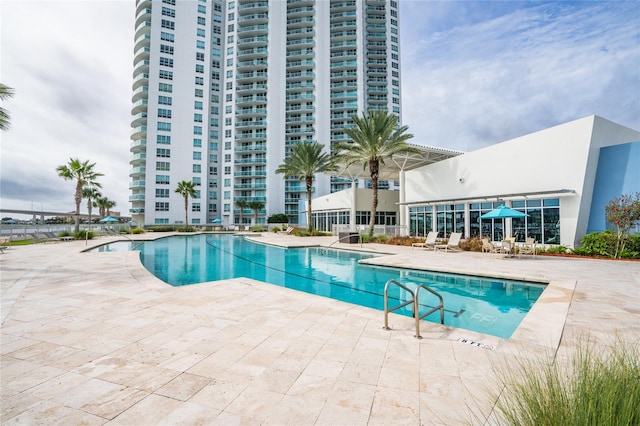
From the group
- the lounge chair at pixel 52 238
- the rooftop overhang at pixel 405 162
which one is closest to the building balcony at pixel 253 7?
the rooftop overhang at pixel 405 162

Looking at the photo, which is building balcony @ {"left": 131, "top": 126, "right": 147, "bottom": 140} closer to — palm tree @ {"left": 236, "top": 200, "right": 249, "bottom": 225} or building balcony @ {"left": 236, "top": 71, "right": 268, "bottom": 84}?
building balcony @ {"left": 236, "top": 71, "right": 268, "bottom": 84}

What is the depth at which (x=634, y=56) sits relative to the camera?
10930mm

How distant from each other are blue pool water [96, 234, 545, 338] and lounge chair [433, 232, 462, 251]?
4.61 meters

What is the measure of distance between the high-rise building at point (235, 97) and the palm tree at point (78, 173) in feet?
65.0

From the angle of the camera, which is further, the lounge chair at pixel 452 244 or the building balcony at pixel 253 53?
the building balcony at pixel 253 53

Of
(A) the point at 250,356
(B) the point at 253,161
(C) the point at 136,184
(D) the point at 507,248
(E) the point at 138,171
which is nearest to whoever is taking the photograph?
(A) the point at 250,356

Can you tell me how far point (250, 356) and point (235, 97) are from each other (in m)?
56.9

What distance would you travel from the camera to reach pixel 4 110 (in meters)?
11.2

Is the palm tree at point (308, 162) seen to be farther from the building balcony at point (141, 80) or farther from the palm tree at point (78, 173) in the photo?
the building balcony at point (141, 80)

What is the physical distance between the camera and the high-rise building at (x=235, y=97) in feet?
162

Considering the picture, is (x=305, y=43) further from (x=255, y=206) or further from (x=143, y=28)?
(x=255, y=206)

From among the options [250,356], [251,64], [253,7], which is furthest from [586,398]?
[253,7]

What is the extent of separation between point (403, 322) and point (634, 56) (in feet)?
48.8

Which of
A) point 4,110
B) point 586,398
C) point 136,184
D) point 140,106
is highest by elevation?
point 140,106
